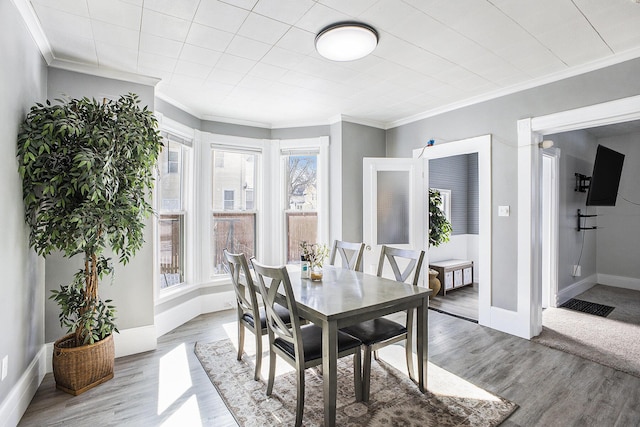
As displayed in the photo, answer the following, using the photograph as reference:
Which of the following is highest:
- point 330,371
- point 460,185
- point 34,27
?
point 34,27

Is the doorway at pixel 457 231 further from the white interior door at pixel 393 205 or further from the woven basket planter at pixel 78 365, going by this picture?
the woven basket planter at pixel 78 365

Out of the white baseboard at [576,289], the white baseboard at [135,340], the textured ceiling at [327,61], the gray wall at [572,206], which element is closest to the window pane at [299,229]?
the textured ceiling at [327,61]

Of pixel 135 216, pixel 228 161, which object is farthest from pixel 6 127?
pixel 228 161

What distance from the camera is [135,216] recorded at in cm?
244

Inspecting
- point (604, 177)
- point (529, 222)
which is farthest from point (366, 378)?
point (604, 177)

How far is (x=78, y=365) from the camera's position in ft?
7.47

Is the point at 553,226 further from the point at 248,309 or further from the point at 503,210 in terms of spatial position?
the point at 248,309

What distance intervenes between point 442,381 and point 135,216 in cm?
266

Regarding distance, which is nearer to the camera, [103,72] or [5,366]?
[5,366]

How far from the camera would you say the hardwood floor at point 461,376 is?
201 cm

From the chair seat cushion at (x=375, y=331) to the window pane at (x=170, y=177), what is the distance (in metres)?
2.51

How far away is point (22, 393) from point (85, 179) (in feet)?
4.76

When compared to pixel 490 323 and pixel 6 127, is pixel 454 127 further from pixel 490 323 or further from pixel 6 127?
pixel 6 127

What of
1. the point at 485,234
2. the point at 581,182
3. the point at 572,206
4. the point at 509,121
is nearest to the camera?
the point at 509,121
